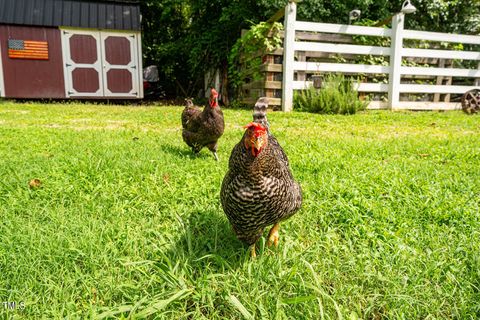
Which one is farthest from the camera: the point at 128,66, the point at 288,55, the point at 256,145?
the point at 128,66

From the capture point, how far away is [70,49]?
13.7 metres

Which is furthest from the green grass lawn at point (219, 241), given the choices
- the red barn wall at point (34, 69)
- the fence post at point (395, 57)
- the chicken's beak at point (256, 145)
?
the red barn wall at point (34, 69)

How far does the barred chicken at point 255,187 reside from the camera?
5.82ft

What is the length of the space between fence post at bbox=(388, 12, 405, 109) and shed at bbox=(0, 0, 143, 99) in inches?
394

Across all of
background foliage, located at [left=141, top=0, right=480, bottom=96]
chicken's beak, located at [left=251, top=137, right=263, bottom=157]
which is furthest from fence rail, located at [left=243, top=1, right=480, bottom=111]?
chicken's beak, located at [left=251, top=137, right=263, bottom=157]

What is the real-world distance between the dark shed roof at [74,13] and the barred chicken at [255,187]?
1427 cm

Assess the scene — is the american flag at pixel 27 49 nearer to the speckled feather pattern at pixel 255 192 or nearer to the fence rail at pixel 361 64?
the fence rail at pixel 361 64

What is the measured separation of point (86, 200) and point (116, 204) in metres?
0.28

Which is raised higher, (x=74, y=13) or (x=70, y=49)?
(x=74, y=13)

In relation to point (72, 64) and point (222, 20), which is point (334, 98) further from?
point (72, 64)

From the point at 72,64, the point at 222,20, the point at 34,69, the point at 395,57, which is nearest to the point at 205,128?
the point at 395,57

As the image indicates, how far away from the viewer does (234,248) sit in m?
2.23

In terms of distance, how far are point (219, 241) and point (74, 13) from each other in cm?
1446

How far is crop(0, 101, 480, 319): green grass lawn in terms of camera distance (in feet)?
5.65
